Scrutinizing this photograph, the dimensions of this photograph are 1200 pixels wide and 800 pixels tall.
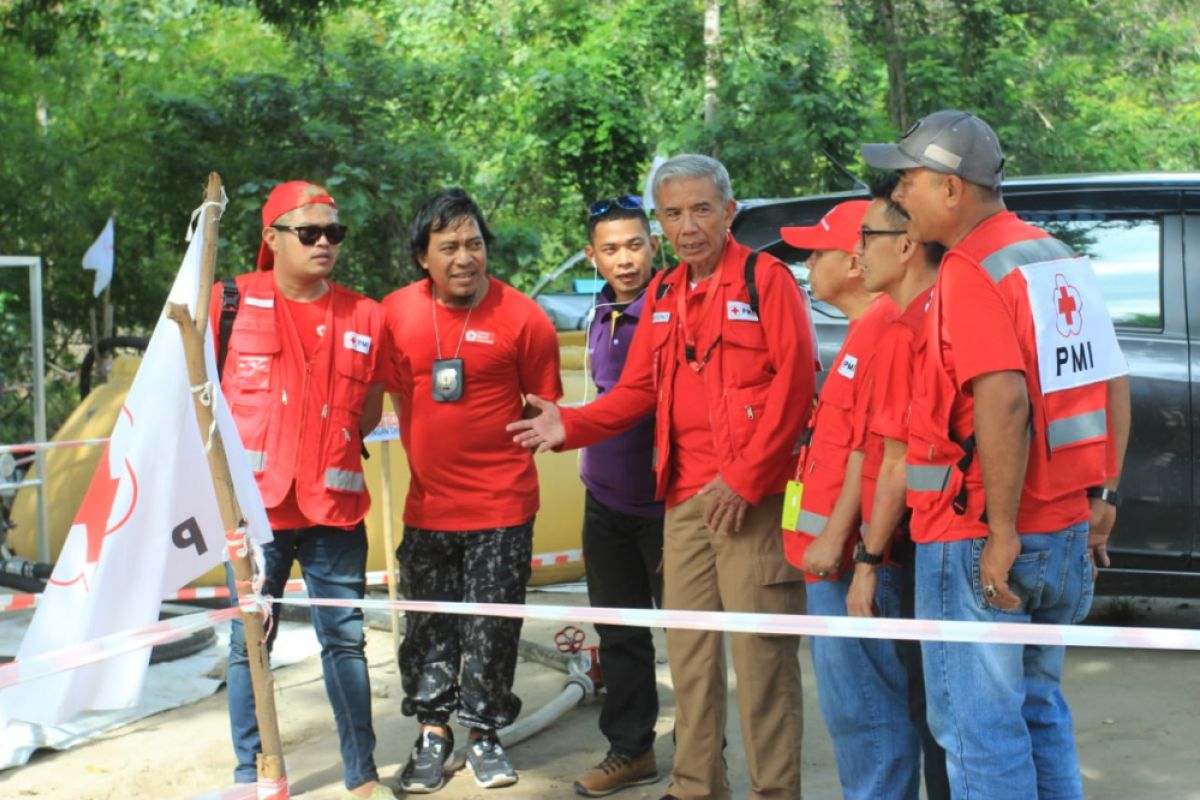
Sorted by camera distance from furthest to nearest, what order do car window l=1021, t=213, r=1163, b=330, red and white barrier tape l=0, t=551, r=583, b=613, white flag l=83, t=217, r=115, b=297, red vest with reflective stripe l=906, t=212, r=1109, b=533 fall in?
1. white flag l=83, t=217, r=115, b=297
2. car window l=1021, t=213, r=1163, b=330
3. red and white barrier tape l=0, t=551, r=583, b=613
4. red vest with reflective stripe l=906, t=212, r=1109, b=533

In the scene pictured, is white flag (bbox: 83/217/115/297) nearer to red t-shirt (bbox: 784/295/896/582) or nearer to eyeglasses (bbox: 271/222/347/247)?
eyeglasses (bbox: 271/222/347/247)

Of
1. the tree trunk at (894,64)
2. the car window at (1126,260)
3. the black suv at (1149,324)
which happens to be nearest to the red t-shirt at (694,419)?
the black suv at (1149,324)

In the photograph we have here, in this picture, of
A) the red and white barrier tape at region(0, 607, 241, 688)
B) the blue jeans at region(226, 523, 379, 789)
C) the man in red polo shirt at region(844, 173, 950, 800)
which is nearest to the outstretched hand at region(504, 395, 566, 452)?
the blue jeans at region(226, 523, 379, 789)

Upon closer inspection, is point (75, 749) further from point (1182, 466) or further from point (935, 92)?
point (935, 92)

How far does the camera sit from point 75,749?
18.1 ft

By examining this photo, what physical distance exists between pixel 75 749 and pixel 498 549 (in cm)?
189

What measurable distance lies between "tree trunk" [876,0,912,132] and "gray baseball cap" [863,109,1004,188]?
14.2 metres

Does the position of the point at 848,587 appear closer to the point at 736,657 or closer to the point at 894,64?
the point at 736,657

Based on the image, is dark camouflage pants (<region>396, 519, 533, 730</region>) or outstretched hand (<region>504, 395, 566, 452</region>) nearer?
outstretched hand (<region>504, 395, 566, 452</region>)

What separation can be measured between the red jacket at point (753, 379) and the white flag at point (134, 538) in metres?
1.57

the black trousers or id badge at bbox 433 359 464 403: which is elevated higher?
id badge at bbox 433 359 464 403

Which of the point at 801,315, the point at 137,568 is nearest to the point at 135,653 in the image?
the point at 137,568

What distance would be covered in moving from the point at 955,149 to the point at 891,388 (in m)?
0.62

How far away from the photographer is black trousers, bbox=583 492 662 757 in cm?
500
